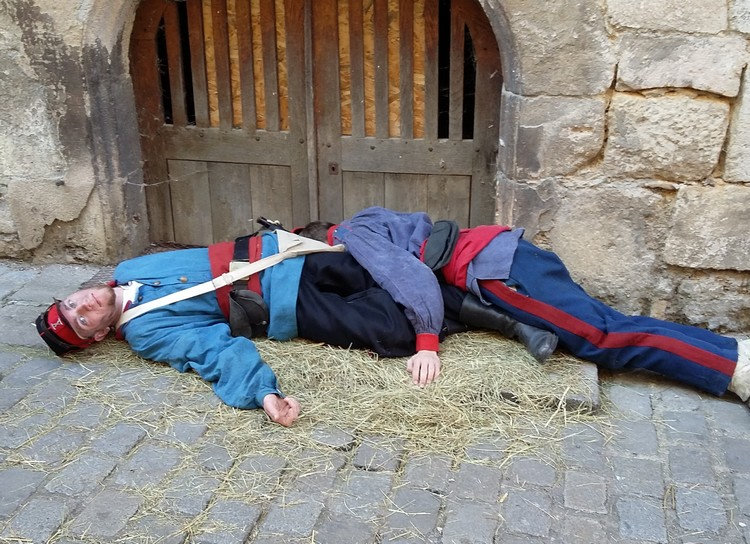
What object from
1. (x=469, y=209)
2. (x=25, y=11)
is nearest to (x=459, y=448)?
(x=469, y=209)

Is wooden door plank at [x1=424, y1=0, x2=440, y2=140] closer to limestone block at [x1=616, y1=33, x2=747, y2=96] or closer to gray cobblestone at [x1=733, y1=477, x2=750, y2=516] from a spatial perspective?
limestone block at [x1=616, y1=33, x2=747, y2=96]

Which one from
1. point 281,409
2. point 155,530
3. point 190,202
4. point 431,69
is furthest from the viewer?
point 190,202

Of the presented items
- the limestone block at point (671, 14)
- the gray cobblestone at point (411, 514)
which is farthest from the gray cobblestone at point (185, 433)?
the limestone block at point (671, 14)

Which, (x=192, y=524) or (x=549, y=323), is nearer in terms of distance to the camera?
(x=192, y=524)

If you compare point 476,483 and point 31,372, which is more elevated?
point 31,372

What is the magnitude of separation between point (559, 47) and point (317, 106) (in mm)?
1327

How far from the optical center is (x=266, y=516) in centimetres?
278

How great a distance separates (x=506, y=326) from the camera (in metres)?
3.70

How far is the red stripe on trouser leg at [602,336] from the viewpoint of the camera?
3.44m

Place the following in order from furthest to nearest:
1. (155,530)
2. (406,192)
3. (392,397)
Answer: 1. (406,192)
2. (392,397)
3. (155,530)

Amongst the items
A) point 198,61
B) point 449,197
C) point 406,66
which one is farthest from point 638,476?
point 198,61

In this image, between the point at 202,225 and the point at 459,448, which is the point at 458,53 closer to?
the point at 202,225

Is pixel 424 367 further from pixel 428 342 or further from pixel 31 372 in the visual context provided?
pixel 31 372

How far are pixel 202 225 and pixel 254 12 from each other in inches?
48.1
